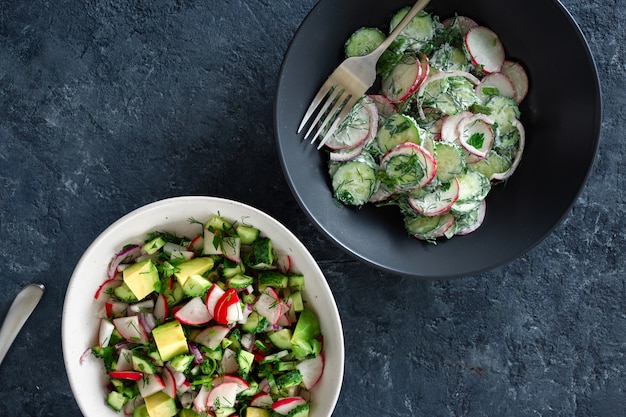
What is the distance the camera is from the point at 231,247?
1.82m

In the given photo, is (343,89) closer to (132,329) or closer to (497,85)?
(497,85)

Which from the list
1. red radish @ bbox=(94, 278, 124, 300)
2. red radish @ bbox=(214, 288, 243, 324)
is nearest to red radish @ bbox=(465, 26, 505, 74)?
red radish @ bbox=(214, 288, 243, 324)

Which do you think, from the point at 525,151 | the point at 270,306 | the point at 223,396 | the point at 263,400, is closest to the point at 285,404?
the point at 263,400

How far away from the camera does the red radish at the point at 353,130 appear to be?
185cm

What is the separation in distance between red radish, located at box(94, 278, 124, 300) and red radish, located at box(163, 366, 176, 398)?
266mm

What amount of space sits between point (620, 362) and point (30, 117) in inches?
78.8

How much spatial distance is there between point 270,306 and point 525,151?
87 cm

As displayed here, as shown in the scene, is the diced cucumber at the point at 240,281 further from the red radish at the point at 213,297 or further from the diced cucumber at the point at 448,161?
the diced cucumber at the point at 448,161

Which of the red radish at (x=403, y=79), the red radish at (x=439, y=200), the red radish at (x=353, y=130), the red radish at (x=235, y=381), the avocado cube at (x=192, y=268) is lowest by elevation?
the red radish at (x=235, y=381)

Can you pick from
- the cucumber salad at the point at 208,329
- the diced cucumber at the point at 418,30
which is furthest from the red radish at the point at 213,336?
the diced cucumber at the point at 418,30

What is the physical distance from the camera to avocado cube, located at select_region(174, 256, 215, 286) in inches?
70.0

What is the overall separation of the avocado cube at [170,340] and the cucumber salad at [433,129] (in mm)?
571

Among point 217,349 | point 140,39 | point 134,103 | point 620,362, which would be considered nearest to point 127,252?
point 217,349

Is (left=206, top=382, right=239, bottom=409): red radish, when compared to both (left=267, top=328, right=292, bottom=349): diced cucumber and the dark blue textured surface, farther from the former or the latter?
the dark blue textured surface
